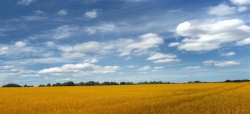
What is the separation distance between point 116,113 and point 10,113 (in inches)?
178

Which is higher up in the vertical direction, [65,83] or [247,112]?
[65,83]

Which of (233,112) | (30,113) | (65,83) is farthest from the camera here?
(65,83)

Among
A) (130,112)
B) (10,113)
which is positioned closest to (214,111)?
(130,112)

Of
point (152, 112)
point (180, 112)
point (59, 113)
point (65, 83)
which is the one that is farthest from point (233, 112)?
point (65, 83)

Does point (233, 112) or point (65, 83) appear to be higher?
point (65, 83)

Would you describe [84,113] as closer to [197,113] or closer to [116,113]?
[116,113]

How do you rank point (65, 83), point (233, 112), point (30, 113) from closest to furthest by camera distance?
1. point (233, 112)
2. point (30, 113)
3. point (65, 83)

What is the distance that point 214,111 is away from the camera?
12906 mm

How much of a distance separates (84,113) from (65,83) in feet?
302

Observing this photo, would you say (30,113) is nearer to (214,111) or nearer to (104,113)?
(104,113)

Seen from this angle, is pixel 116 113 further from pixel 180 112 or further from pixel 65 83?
pixel 65 83

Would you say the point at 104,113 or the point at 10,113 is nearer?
the point at 104,113

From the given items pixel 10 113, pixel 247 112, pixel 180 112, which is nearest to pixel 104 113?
pixel 180 112

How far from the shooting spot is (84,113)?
1274 centimetres
